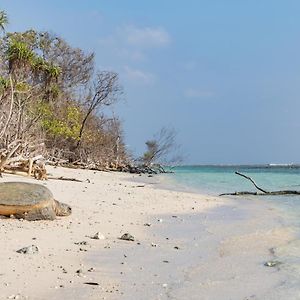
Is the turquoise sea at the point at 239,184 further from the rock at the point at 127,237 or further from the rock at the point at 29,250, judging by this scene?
the rock at the point at 29,250

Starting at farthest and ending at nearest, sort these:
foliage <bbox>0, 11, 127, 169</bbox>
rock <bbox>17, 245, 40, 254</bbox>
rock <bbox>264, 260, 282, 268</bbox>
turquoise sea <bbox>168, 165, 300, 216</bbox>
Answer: foliage <bbox>0, 11, 127, 169</bbox>
turquoise sea <bbox>168, 165, 300, 216</bbox>
rock <bbox>264, 260, 282, 268</bbox>
rock <bbox>17, 245, 40, 254</bbox>

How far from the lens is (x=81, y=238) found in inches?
257

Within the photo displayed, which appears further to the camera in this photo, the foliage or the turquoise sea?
the foliage

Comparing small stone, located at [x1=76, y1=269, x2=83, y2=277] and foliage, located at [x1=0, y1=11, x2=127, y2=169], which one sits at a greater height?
foliage, located at [x1=0, y1=11, x2=127, y2=169]

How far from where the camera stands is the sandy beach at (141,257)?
4238mm

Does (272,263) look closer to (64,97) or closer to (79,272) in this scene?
(79,272)

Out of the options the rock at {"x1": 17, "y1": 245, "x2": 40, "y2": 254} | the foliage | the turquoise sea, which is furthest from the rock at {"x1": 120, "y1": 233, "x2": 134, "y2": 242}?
the foliage

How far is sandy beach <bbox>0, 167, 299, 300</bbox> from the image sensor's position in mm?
4238

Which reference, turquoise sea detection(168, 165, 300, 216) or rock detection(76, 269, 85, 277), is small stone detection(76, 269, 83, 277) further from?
turquoise sea detection(168, 165, 300, 216)

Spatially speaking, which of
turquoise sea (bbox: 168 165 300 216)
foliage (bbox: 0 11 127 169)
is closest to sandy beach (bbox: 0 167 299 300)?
turquoise sea (bbox: 168 165 300 216)

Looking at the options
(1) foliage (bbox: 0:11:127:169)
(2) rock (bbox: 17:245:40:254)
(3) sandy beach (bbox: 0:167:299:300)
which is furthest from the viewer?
(1) foliage (bbox: 0:11:127:169)

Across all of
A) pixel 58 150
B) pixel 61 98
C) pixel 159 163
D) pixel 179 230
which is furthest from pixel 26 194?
pixel 159 163

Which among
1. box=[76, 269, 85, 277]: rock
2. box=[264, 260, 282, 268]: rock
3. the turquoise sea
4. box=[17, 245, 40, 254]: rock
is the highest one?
the turquoise sea

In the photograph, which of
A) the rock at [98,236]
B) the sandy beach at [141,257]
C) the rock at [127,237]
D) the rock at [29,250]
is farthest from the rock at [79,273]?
the rock at [127,237]
